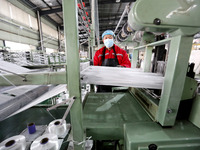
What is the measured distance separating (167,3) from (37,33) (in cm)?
844

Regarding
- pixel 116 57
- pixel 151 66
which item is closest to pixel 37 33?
pixel 116 57

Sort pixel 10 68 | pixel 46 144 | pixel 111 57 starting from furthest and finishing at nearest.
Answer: pixel 111 57, pixel 10 68, pixel 46 144

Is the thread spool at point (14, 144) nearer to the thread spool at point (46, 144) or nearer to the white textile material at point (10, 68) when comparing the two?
the thread spool at point (46, 144)

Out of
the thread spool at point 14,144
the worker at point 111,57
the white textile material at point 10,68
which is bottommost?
the thread spool at point 14,144

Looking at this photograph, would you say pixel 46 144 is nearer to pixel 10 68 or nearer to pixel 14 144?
pixel 14 144

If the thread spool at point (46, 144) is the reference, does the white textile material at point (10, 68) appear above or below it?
above

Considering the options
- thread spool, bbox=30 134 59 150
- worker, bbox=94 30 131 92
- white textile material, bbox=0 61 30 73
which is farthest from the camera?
worker, bbox=94 30 131 92

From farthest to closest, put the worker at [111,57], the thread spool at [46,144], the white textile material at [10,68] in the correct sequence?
the worker at [111,57] → the white textile material at [10,68] → the thread spool at [46,144]

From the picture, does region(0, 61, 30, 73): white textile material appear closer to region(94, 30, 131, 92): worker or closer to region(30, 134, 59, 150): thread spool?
region(30, 134, 59, 150): thread spool

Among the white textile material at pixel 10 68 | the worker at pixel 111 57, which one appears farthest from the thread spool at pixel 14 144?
the worker at pixel 111 57

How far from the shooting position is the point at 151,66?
1214 mm

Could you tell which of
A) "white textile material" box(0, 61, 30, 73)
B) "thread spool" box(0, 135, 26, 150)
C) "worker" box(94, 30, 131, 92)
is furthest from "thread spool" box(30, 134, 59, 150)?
"worker" box(94, 30, 131, 92)

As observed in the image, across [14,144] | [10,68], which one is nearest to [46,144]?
[14,144]

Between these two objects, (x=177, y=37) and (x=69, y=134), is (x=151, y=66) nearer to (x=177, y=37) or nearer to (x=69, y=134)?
(x=177, y=37)
